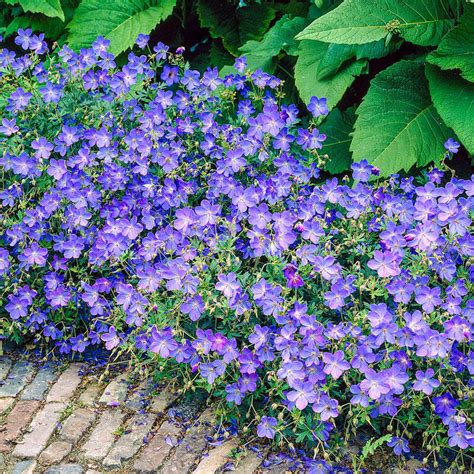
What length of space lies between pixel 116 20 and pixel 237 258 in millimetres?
2311

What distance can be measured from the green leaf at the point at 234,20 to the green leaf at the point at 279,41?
0.82 ft

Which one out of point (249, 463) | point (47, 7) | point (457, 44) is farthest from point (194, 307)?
point (47, 7)

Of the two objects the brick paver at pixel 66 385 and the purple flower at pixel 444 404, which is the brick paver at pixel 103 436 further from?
the purple flower at pixel 444 404

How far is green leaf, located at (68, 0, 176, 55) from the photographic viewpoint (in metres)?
4.62

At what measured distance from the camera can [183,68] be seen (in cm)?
397

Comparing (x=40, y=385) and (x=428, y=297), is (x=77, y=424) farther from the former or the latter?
(x=428, y=297)

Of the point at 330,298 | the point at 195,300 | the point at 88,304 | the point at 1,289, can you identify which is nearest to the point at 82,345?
the point at 88,304

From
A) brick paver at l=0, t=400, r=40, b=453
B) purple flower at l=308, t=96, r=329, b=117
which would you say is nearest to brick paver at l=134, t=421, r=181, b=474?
brick paver at l=0, t=400, r=40, b=453

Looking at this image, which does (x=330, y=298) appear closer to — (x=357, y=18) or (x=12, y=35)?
(x=357, y=18)

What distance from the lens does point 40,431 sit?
9.84 ft

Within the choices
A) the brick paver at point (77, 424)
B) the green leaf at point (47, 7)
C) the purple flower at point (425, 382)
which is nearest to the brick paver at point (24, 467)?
the brick paver at point (77, 424)

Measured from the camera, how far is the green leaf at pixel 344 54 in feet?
12.7

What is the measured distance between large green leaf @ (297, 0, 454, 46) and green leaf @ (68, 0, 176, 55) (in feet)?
4.22

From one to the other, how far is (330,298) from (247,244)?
0.53 meters
